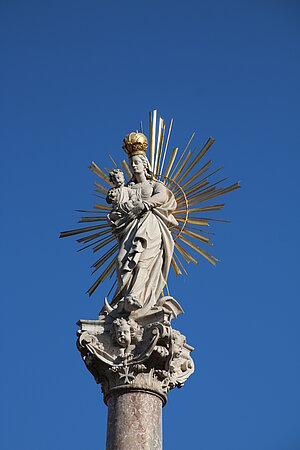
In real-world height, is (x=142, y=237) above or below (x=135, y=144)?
below

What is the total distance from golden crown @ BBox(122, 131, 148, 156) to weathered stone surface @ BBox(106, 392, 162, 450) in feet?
13.9

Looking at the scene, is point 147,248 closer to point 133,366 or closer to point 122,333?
point 122,333

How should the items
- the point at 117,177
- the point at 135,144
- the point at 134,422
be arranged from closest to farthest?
1. the point at 134,422
2. the point at 117,177
3. the point at 135,144

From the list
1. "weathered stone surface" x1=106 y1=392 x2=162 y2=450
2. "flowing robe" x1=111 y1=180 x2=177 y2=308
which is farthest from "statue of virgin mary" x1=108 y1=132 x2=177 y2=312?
"weathered stone surface" x1=106 y1=392 x2=162 y2=450

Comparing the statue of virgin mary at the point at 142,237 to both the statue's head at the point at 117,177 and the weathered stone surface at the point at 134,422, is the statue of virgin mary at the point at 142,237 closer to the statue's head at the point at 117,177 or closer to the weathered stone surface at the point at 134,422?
the statue's head at the point at 117,177

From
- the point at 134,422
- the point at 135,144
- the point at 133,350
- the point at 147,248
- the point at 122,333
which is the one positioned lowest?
the point at 134,422

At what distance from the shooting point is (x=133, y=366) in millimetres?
10750

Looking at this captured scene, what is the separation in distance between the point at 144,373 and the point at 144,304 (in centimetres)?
109

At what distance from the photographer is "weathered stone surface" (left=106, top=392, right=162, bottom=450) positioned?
10258 mm

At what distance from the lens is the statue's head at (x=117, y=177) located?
1288 cm

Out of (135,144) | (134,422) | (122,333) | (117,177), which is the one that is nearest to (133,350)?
(122,333)

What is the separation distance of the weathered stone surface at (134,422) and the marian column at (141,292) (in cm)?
1

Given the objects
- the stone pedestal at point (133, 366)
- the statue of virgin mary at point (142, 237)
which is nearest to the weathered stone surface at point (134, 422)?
the stone pedestal at point (133, 366)

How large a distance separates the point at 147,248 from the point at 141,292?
694 mm
